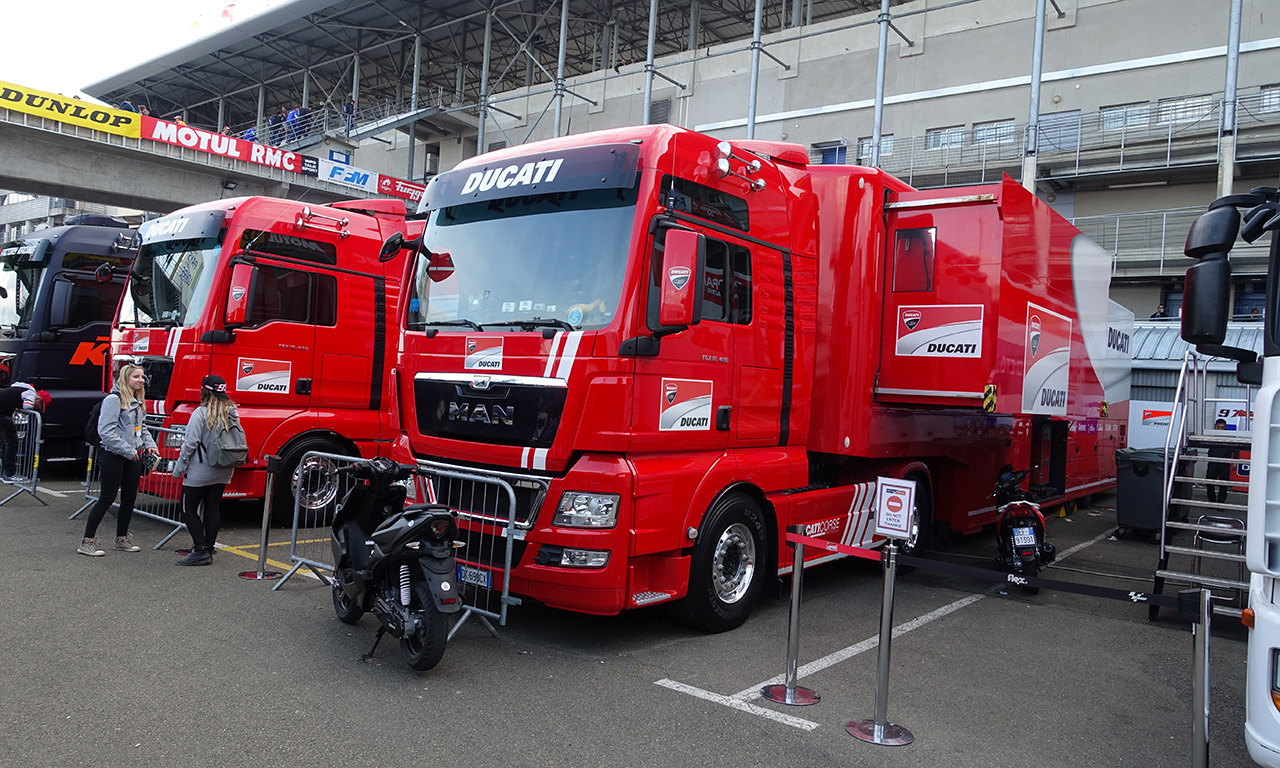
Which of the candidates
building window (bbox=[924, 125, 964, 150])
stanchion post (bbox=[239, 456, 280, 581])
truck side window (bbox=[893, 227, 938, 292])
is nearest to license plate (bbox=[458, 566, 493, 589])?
stanchion post (bbox=[239, 456, 280, 581])

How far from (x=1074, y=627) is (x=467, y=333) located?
16.9ft

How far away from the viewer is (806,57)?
98.3 feet

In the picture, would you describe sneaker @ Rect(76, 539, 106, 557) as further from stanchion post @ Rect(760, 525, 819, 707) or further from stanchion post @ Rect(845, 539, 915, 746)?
stanchion post @ Rect(845, 539, 915, 746)

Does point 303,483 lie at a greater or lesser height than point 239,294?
lesser

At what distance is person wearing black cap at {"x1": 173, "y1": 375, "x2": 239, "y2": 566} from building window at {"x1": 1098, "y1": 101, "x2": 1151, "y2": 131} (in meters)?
25.4

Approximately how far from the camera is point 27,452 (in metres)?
10.2

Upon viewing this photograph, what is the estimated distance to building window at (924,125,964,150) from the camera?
26.9 metres

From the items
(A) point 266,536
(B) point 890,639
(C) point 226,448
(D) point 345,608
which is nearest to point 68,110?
(C) point 226,448

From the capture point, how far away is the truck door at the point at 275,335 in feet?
28.8

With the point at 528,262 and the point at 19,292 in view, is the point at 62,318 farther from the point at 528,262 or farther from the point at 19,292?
the point at 528,262

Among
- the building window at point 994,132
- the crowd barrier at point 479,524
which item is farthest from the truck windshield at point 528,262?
the building window at point 994,132

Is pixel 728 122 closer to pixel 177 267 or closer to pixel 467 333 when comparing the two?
pixel 177 267

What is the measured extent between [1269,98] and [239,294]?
83.3 ft

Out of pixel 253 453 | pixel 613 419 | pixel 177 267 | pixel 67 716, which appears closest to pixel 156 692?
pixel 67 716
